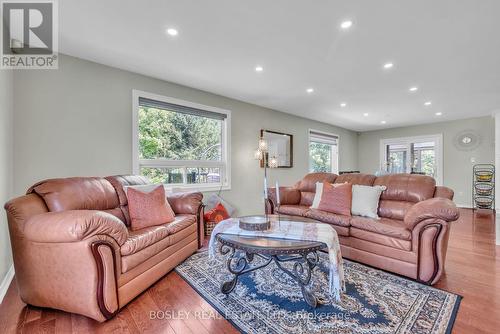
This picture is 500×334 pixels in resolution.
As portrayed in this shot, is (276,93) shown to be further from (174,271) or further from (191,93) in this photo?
(174,271)

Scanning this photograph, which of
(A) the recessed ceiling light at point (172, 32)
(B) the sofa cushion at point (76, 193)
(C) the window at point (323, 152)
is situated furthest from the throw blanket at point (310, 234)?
(C) the window at point (323, 152)

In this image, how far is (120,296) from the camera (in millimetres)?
1697

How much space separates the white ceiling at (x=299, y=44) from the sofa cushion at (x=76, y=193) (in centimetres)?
152

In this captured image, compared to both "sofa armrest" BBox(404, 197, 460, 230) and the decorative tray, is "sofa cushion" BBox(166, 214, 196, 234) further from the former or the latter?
"sofa armrest" BBox(404, 197, 460, 230)

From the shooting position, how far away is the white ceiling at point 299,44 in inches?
78.7

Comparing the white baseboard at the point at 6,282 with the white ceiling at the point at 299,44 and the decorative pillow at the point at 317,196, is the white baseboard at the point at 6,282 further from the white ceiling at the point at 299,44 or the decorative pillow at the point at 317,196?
the decorative pillow at the point at 317,196

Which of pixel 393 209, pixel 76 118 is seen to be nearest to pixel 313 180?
pixel 393 209

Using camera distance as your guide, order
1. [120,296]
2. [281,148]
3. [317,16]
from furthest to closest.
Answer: [281,148], [317,16], [120,296]

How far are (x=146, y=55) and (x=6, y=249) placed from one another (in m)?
2.47

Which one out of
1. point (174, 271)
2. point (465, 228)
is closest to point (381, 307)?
point (174, 271)

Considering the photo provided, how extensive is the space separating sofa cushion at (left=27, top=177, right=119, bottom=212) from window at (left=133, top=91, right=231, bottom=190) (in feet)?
Result: 2.97

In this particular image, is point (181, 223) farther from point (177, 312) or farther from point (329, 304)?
point (329, 304)

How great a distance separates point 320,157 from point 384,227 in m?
4.65

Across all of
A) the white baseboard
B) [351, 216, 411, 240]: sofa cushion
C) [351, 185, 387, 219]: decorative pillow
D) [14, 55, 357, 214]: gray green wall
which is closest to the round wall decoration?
[351, 185, 387, 219]: decorative pillow
